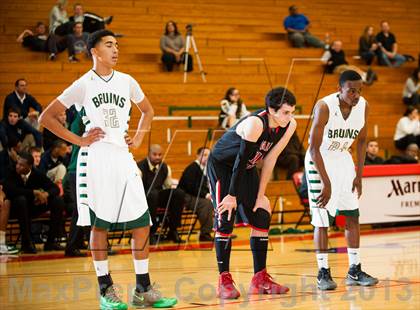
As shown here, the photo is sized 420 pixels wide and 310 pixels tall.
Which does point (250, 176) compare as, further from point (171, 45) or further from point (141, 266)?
point (171, 45)

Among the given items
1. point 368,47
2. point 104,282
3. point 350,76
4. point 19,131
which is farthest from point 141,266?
point 368,47

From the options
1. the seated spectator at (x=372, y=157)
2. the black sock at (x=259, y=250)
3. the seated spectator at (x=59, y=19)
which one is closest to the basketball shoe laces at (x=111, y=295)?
the black sock at (x=259, y=250)

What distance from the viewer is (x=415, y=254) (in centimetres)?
1018

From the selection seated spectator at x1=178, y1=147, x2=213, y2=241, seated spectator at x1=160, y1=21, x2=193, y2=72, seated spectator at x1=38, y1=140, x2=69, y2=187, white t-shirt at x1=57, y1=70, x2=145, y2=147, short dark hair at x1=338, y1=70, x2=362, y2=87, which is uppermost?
seated spectator at x1=160, y1=21, x2=193, y2=72

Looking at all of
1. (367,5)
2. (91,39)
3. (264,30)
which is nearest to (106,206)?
(91,39)

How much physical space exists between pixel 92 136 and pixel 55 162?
22.1 feet

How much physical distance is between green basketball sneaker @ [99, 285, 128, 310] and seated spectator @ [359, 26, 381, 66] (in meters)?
15.9

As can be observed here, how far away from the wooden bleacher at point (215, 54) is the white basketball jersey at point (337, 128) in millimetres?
8097

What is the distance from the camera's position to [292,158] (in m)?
16.1

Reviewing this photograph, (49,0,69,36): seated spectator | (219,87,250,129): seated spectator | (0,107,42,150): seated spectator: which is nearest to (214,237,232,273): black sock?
(0,107,42,150): seated spectator

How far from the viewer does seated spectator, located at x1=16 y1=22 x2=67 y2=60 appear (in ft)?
56.4

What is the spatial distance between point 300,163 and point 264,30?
601 cm

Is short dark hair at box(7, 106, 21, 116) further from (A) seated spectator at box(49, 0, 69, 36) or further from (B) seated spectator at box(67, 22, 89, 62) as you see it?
(A) seated spectator at box(49, 0, 69, 36)

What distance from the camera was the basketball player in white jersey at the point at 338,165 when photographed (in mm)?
7418
